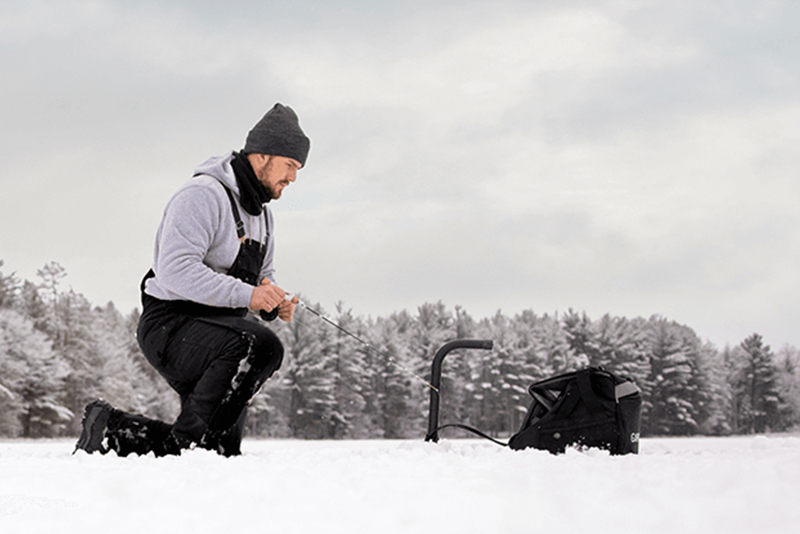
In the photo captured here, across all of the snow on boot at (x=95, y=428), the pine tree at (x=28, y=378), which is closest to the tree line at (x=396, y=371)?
the pine tree at (x=28, y=378)

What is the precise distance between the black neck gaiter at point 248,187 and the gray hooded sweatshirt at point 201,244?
31mm

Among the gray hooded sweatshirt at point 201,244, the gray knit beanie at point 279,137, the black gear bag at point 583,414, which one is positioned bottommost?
the black gear bag at point 583,414

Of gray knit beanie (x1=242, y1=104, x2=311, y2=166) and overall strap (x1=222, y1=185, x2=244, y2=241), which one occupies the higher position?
gray knit beanie (x1=242, y1=104, x2=311, y2=166)

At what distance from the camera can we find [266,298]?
11.0ft

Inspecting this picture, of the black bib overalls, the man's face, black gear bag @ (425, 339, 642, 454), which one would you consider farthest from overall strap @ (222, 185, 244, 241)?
black gear bag @ (425, 339, 642, 454)

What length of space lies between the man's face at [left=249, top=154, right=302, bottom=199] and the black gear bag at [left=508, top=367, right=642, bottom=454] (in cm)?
184

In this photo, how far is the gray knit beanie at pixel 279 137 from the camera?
373 cm

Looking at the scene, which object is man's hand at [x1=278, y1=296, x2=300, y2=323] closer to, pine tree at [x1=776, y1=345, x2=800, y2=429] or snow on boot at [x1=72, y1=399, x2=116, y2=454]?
snow on boot at [x1=72, y1=399, x2=116, y2=454]

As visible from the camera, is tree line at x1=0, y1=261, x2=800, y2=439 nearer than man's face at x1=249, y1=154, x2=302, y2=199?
No

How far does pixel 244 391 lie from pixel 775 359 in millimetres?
44450

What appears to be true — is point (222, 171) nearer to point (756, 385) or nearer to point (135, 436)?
point (135, 436)

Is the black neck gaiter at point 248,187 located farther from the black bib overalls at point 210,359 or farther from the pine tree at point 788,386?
the pine tree at point 788,386

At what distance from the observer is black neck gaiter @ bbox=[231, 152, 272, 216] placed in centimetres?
370

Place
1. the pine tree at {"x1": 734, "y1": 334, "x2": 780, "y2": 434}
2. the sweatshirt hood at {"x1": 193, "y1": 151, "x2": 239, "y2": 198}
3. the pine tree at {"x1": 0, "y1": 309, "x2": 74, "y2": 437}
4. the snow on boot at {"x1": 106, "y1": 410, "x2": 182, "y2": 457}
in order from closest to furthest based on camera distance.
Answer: the snow on boot at {"x1": 106, "y1": 410, "x2": 182, "y2": 457}
the sweatshirt hood at {"x1": 193, "y1": 151, "x2": 239, "y2": 198}
the pine tree at {"x1": 0, "y1": 309, "x2": 74, "y2": 437}
the pine tree at {"x1": 734, "y1": 334, "x2": 780, "y2": 434}
